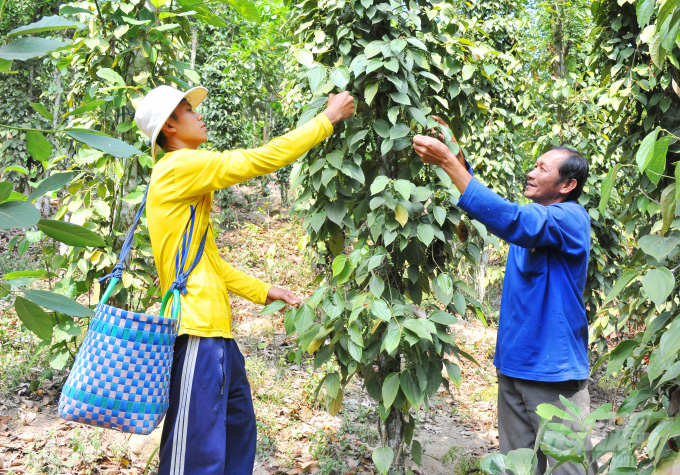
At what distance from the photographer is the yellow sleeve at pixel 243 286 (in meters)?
2.07

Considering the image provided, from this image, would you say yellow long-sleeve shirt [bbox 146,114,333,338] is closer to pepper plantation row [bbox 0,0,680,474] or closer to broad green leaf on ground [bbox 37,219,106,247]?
pepper plantation row [bbox 0,0,680,474]

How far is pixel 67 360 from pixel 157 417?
1542mm

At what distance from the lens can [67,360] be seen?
2863 mm

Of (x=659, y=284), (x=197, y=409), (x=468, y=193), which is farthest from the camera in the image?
(x=468, y=193)

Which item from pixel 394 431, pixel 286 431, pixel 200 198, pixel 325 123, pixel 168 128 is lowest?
pixel 286 431

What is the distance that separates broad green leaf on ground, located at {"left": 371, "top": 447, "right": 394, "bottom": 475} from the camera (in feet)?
5.98

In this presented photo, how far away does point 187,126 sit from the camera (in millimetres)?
1882

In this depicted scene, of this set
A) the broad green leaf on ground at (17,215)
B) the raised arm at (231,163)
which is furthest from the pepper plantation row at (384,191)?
the raised arm at (231,163)

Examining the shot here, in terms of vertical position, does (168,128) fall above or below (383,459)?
above

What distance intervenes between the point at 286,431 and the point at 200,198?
195cm

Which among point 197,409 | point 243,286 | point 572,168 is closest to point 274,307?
point 243,286

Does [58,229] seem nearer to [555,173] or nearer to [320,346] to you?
[320,346]

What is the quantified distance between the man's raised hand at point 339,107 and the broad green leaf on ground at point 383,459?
3.93ft

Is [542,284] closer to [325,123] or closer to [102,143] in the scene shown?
[325,123]
